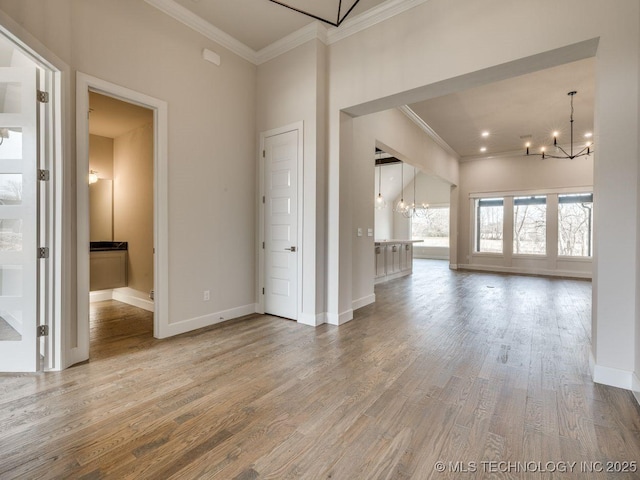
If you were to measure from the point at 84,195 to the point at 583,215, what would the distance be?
11.1 metres

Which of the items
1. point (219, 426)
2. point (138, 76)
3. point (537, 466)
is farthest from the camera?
point (138, 76)

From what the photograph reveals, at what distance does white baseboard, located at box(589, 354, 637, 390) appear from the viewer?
233cm

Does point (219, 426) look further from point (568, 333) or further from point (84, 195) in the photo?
point (568, 333)

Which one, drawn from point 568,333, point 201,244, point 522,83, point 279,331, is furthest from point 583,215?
point 201,244

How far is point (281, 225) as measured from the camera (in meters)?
4.21

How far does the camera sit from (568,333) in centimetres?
374

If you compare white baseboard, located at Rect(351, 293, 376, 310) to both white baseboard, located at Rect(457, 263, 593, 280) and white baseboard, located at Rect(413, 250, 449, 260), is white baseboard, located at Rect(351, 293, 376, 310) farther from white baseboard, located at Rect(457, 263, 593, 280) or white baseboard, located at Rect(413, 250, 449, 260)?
white baseboard, located at Rect(413, 250, 449, 260)

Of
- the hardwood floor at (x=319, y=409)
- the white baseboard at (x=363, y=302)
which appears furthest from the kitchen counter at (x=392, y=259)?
the hardwood floor at (x=319, y=409)

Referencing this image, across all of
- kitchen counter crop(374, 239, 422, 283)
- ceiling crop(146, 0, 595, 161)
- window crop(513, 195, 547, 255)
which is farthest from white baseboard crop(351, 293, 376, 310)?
window crop(513, 195, 547, 255)

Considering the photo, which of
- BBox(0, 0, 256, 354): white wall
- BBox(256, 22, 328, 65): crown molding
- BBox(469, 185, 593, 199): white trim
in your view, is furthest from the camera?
BBox(469, 185, 593, 199): white trim

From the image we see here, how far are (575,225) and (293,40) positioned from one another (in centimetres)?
919

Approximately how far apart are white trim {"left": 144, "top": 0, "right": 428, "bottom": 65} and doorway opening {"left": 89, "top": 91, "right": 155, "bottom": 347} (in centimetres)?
145

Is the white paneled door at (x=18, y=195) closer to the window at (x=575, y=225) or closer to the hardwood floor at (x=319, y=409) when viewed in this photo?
the hardwood floor at (x=319, y=409)

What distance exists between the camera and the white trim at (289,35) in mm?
3332
